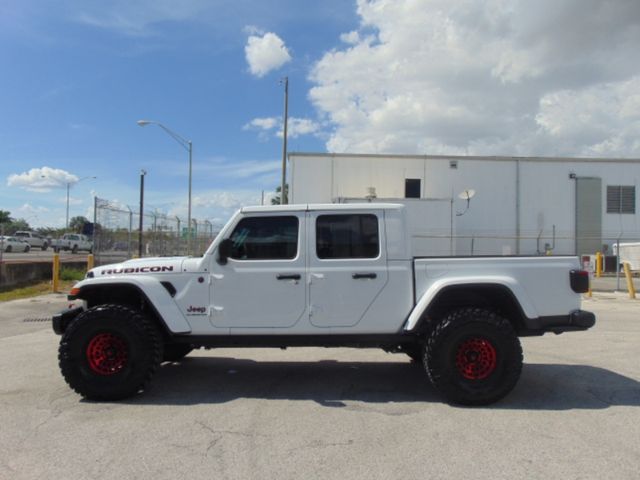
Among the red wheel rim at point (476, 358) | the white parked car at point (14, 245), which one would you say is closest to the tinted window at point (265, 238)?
the red wheel rim at point (476, 358)

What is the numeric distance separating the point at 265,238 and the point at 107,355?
197 centimetres

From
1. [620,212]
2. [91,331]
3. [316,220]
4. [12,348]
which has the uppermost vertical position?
[620,212]

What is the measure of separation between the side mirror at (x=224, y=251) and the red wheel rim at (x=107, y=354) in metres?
1.26

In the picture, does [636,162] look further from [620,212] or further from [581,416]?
[581,416]

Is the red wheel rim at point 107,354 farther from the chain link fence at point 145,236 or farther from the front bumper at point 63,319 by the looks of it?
the chain link fence at point 145,236

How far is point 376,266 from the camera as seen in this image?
17.5 feet

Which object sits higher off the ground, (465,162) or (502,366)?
(465,162)

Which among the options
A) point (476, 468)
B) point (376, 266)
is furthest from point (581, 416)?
point (376, 266)

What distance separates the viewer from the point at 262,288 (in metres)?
5.37

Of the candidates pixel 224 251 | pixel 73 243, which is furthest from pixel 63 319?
pixel 73 243

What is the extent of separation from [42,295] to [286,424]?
13333mm

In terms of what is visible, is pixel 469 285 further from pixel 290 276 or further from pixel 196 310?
pixel 196 310

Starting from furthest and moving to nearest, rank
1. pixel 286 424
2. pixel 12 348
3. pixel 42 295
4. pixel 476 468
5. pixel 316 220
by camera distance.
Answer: pixel 42 295 → pixel 12 348 → pixel 316 220 → pixel 286 424 → pixel 476 468

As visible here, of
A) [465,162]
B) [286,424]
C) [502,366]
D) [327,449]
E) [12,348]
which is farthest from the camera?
[465,162]
